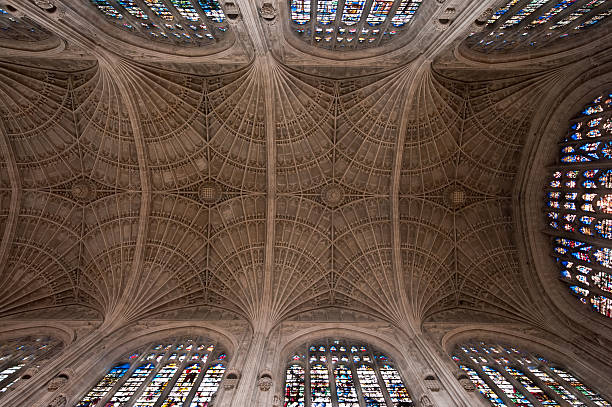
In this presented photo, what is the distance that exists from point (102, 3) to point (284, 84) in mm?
7465

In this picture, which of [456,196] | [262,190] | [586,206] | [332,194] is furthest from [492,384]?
[262,190]

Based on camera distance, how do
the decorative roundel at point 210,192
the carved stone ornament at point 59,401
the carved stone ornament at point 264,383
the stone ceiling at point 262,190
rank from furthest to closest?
the decorative roundel at point 210,192 → the stone ceiling at point 262,190 → the carved stone ornament at point 264,383 → the carved stone ornament at point 59,401

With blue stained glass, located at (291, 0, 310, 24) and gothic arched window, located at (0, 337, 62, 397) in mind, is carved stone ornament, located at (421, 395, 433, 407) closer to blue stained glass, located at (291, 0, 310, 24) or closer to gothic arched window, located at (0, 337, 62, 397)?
gothic arched window, located at (0, 337, 62, 397)

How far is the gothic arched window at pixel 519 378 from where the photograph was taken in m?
10.8

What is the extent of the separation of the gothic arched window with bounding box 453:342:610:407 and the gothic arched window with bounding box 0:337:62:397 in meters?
16.5

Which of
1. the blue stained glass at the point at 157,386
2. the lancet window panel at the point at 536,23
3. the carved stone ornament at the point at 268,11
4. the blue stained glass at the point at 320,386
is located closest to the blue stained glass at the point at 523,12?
the lancet window panel at the point at 536,23

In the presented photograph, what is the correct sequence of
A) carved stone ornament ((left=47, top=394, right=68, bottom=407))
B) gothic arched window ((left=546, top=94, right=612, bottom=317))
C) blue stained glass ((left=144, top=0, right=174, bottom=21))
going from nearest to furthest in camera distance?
carved stone ornament ((left=47, top=394, right=68, bottom=407)), blue stained glass ((left=144, top=0, right=174, bottom=21)), gothic arched window ((left=546, top=94, right=612, bottom=317))

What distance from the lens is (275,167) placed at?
54.9ft

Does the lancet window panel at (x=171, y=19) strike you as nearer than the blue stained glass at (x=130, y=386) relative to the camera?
No

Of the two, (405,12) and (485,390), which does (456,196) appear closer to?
(485,390)

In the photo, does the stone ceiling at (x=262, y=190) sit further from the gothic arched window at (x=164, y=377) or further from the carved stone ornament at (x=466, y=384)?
the carved stone ornament at (x=466, y=384)

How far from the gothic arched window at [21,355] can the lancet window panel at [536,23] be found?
67.1ft

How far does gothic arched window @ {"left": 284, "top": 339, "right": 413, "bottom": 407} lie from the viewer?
11.0 metres

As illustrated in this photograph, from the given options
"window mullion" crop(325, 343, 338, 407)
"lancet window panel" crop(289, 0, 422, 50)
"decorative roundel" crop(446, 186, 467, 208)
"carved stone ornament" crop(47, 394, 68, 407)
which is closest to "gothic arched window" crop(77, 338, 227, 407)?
"carved stone ornament" crop(47, 394, 68, 407)
